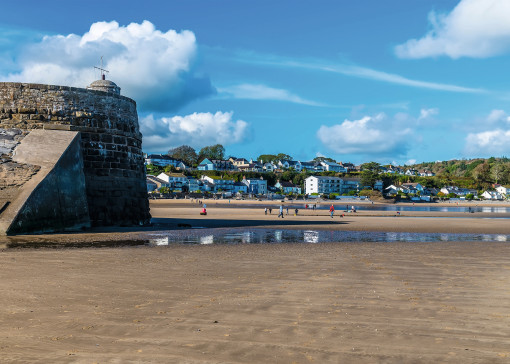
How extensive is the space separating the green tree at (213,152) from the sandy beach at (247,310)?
174 m

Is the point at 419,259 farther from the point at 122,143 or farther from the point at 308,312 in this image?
the point at 122,143

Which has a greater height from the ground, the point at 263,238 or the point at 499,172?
the point at 499,172

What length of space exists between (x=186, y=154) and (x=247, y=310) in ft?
577

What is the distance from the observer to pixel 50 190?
1535 centimetres

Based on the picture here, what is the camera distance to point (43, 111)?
1880cm

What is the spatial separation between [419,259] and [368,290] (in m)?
5.51

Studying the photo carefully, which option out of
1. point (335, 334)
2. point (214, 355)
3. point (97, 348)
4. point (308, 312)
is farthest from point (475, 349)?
point (97, 348)

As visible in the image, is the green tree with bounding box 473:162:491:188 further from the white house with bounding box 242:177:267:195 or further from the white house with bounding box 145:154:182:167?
the white house with bounding box 145:154:182:167

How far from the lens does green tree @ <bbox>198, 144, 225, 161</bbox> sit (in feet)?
606

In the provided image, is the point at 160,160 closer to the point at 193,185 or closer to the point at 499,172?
the point at 193,185

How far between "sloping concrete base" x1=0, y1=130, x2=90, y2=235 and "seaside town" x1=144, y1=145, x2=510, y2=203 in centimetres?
9367

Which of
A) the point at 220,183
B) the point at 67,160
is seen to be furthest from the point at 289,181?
the point at 67,160

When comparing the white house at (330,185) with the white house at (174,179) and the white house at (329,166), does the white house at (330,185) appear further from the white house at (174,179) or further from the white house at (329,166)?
the white house at (174,179)

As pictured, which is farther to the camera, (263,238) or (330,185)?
(330,185)
